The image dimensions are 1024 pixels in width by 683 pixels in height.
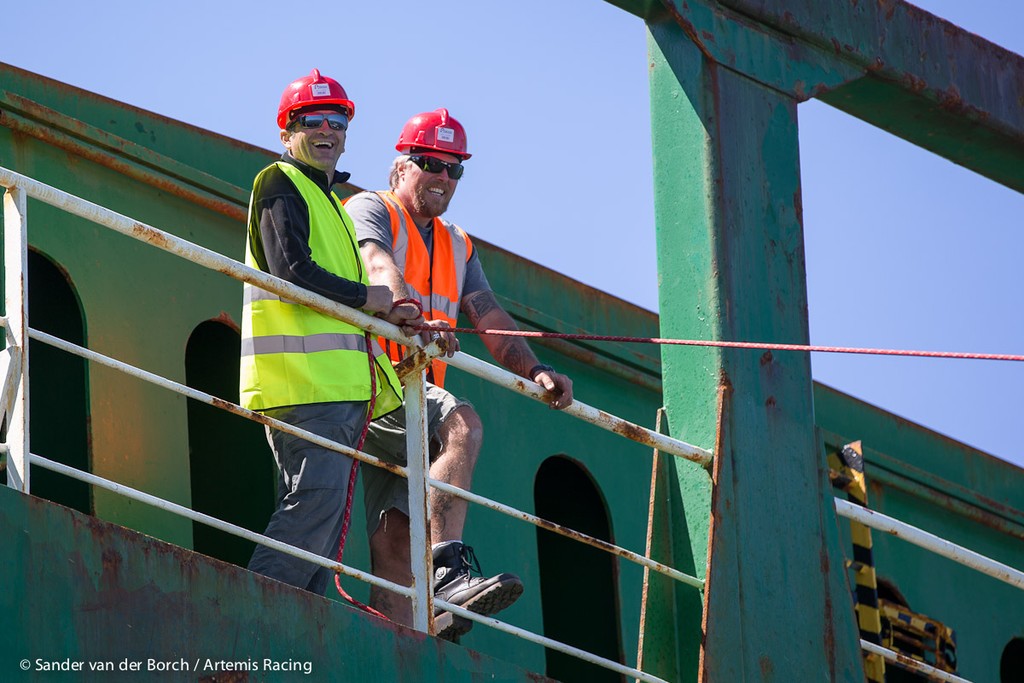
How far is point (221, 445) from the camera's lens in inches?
303

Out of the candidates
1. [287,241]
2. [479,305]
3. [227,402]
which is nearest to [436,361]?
[479,305]

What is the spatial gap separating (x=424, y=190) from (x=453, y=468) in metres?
1.13

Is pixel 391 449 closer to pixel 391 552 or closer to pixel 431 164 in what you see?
pixel 391 552

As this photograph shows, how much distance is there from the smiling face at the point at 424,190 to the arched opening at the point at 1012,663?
6478 mm

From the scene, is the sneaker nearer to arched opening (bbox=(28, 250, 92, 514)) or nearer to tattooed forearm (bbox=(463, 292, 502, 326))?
tattooed forearm (bbox=(463, 292, 502, 326))

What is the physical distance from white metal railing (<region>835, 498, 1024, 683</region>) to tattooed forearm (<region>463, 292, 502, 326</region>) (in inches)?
59.2

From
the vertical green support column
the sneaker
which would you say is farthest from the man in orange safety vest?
the vertical green support column

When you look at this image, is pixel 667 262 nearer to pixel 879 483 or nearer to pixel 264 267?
pixel 264 267

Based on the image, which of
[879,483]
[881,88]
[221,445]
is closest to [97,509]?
[221,445]

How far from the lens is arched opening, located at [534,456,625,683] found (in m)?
A: 9.30

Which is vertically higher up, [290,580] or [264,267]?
[264,267]

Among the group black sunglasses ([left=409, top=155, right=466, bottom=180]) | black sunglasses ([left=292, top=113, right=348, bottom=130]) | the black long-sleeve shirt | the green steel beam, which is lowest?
the black long-sleeve shirt

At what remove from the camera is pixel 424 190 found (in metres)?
6.36

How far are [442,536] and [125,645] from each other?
1690 millimetres
